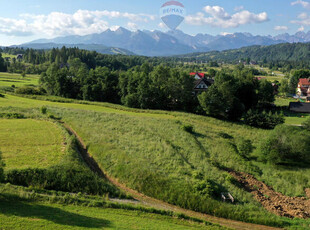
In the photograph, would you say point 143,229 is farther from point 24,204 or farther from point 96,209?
point 24,204

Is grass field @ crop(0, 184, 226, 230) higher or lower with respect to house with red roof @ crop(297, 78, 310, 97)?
lower

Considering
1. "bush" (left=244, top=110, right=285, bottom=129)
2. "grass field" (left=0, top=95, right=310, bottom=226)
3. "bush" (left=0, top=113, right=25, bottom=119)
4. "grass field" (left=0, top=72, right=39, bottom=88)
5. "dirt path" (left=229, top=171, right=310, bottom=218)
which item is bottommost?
"dirt path" (left=229, top=171, right=310, bottom=218)

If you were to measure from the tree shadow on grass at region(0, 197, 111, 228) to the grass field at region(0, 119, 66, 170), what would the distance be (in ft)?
20.7

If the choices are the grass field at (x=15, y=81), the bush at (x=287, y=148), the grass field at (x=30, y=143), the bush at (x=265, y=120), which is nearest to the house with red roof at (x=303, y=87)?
the bush at (x=265, y=120)

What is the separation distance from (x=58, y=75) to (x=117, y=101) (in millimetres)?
19965

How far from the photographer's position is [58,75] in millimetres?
67625

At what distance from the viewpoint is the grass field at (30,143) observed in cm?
2045

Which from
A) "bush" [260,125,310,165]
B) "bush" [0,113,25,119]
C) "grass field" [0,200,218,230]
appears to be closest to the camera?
"grass field" [0,200,218,230]

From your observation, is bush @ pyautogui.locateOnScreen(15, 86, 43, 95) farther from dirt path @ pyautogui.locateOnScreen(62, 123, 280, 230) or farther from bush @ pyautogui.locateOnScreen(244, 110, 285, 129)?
bush @ pyautogui.locateOnScreen(244, 110, 285, 129)

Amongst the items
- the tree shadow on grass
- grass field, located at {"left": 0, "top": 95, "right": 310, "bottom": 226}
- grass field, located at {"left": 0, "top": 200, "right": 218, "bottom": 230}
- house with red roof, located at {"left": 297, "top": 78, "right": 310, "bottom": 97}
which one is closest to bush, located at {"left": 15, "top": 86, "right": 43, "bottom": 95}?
grass field, located at {"left": 0, "top": 95, "right": 310, "bottom": 226}

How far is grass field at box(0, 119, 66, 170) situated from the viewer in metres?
20.4

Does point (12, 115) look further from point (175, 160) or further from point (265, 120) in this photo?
point (265, 120)

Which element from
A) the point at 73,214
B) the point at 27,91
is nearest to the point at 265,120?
the point at 73,214

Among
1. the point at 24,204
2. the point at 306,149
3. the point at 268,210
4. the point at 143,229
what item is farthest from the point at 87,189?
the point at 306,149
